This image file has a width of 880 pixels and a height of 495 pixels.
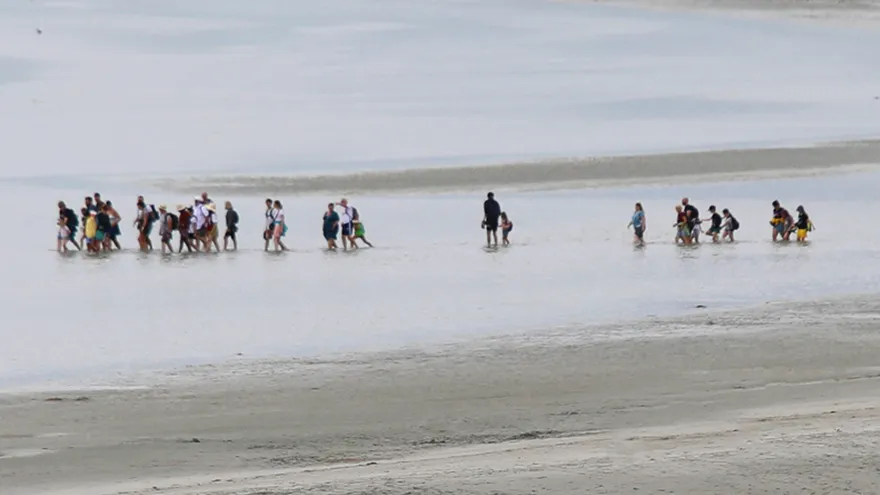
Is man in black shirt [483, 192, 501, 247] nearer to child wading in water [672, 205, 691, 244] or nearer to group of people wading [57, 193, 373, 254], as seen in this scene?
group of people wading [57, 193, 373, 254]

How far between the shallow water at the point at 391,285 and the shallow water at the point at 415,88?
48.7ft

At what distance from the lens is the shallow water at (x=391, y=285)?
2016 cm

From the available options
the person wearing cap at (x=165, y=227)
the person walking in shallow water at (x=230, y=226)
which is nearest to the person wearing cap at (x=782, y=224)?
the person walking in shallow water at (x=230, y=226)

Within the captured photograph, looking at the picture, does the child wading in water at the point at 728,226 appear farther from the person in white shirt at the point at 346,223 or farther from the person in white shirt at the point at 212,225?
the person in white shirt at the point at 212,225

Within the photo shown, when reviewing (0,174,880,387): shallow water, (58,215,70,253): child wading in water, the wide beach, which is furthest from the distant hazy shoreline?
(58,215,70,253): child wading in water

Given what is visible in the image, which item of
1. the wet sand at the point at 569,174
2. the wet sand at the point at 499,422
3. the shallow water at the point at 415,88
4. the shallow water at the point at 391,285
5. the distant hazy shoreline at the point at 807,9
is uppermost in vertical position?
the distant hazy shoreline at the point at 807,9

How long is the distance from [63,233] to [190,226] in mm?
2469

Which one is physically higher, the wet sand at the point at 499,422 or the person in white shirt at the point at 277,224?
the person in white shirt at the point at 277,224

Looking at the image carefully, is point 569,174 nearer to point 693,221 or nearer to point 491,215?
point 491,215

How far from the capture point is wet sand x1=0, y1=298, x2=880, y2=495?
39.0 ft

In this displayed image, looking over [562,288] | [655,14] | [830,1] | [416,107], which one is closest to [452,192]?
[562,288]

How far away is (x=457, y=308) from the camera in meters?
22.6

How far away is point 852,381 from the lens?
15.5m

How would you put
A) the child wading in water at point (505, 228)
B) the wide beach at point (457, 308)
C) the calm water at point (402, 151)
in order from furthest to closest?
the child wading in water at point (505, 228), the calm water at point (402, 151), the wide beach at point (457, 308)
